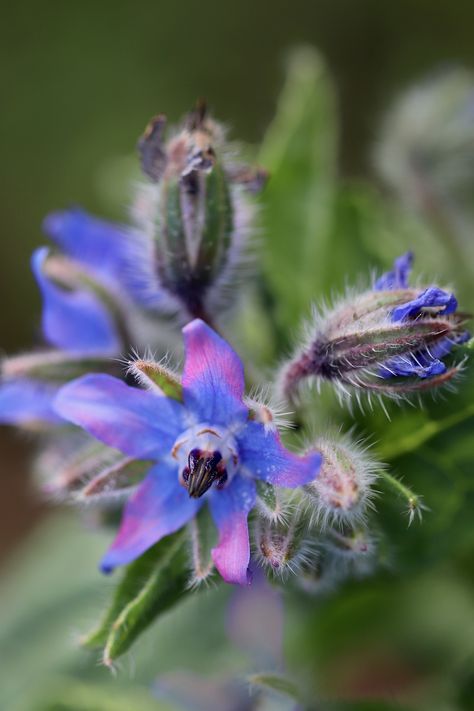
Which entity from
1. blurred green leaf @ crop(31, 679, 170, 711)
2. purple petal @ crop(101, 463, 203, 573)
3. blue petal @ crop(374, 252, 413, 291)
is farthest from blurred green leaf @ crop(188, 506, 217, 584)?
blurred green leaf @ crop(31, 679, 170, 711)

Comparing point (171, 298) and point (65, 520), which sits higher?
point (171, 298)

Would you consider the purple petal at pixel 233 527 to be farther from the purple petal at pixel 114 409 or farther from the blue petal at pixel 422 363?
the blue petal at pixel 422 363

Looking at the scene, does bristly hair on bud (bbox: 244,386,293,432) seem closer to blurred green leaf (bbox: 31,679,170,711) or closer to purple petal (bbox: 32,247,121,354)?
purple petal (bbox: 32,247,121,354)

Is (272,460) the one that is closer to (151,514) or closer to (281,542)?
(281,542)

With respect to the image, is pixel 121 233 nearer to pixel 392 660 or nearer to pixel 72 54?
pixel 392 660

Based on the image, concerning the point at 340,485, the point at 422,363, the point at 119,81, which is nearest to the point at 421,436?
the point at 422,363

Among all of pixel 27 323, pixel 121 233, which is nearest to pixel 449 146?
pixel 121 233
